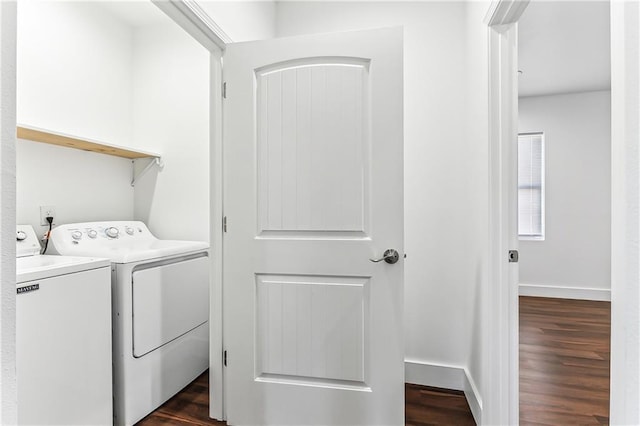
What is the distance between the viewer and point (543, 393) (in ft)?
6.64

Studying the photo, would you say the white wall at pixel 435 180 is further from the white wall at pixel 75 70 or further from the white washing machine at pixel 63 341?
the white wall at pixel 75 70

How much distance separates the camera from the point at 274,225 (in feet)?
5.40

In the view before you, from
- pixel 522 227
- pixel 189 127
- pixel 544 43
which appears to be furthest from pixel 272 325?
pixel 522 227

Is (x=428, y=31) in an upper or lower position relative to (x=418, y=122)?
upper

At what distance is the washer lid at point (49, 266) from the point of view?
127 centimetres

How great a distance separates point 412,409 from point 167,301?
1516 mm

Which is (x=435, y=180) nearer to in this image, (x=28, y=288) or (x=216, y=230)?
(x=216, y=230)

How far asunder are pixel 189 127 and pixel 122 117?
0.54 m

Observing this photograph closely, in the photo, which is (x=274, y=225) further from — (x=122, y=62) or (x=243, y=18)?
(x=122, y=62)

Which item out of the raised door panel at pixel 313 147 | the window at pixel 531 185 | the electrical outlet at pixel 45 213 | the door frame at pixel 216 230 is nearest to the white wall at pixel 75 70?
the electrical outlet at pixel 45 213

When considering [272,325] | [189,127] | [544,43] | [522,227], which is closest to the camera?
[272,325]

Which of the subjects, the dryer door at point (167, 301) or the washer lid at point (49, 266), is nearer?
the washer lid at point (49, 266)

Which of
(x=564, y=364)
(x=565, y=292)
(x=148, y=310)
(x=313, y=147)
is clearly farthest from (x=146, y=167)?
(x=565, y=292)

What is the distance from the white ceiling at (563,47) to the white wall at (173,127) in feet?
8.19
